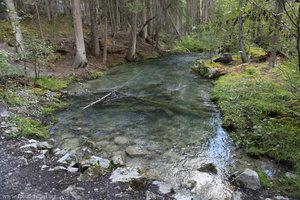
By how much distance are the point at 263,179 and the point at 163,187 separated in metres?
1.88

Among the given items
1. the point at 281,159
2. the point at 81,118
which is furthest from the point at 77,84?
the point at 281,159

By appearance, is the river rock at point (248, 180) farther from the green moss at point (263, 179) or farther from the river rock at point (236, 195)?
the river rock at point (236, 195)

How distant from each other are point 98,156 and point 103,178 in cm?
109

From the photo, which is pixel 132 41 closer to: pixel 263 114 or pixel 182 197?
pixel 263 114

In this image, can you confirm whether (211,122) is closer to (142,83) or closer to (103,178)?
(103,178)

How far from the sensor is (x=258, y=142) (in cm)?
642

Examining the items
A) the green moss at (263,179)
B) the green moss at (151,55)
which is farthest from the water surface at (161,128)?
the green moss at (151,55)

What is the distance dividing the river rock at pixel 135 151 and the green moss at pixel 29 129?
2174 mm

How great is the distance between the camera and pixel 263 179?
16.6 feet

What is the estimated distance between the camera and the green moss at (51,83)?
1121 centimetres

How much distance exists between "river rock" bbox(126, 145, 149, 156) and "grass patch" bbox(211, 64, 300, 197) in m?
2.29

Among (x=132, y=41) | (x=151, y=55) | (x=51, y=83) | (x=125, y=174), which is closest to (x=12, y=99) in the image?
(x=51, y=83)

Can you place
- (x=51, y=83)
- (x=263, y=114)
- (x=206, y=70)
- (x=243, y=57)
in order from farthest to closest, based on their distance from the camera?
(x=243, y=57) → (x=206, y=70) → (x=51, y=83) → (x=263, y=114)

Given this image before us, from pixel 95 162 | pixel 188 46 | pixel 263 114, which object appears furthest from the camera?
pixel 188 46
